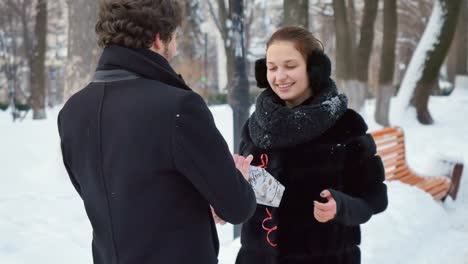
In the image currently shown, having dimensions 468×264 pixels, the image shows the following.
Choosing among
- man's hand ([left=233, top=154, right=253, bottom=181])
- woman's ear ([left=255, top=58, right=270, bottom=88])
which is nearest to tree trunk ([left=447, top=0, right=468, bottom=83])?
woman's ear ([left=255, top=58, right=270, bottom=88])

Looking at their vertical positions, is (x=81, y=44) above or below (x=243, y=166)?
below

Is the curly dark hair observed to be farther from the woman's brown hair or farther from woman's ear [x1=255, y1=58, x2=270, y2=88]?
woman's ear [x1=255, y1=58, x2=270, y2=88]

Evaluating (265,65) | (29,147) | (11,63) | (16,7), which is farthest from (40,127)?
(265,65)

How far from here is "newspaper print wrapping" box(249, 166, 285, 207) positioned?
2.22 meters

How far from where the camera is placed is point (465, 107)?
695 inches

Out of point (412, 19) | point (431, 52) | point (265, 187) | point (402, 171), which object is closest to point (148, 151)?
point (265, 187)

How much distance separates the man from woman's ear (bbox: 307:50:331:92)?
0.77 metres

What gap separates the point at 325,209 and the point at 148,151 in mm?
900

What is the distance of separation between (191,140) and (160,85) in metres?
0.21

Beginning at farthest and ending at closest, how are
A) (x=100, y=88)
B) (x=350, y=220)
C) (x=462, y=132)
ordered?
(x=462, y=132)
(x=350, y=220)
(x=100, y=88)

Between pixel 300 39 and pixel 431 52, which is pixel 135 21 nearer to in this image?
pixel 300 39

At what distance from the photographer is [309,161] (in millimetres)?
2549

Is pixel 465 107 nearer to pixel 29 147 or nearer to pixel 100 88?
pixel 29 147

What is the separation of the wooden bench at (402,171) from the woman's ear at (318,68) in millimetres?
4578
